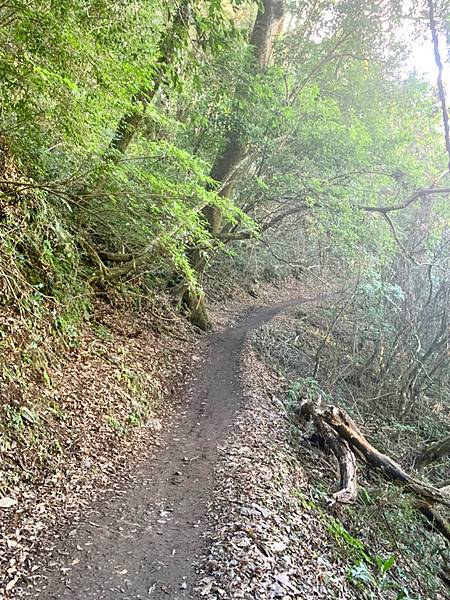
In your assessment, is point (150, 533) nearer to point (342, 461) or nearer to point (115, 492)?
point (115, 492)

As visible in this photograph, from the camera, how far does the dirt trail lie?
3746mm

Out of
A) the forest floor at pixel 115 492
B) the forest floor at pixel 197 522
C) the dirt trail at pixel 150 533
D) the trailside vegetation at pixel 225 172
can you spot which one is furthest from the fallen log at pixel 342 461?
the dirt trail at pixel 150 533

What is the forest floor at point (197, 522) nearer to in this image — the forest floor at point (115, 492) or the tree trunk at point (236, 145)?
the forest floor at point (115, 492)

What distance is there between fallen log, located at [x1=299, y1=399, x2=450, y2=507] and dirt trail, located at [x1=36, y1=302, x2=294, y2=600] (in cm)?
193

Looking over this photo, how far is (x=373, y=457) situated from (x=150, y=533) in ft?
15.7

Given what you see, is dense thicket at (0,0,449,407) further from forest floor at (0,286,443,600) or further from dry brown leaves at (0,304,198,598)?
forest floor at (0,286,443,600)

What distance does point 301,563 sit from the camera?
14.6 ft

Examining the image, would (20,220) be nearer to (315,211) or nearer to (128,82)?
(128,82)

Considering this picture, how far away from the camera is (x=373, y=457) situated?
314 inches

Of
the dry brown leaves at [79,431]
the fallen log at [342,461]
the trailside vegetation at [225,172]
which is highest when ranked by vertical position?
the trailside vegetation at [225,172]

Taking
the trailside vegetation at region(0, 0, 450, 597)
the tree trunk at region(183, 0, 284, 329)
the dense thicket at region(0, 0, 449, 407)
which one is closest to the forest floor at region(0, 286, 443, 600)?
the trailside vegetation at region(0, 0, 450, 597)

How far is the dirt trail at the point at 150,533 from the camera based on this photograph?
375cm

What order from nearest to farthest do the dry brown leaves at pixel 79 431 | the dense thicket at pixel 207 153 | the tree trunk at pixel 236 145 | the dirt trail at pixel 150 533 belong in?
1. the dirt trail at pixel 150 533
2. the dry brown leaves at pixel 79 431
3. the dense thicket at pixel 207 153
4. the tree trunk at pixel 236 145

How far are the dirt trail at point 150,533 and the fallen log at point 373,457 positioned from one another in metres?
1.93
